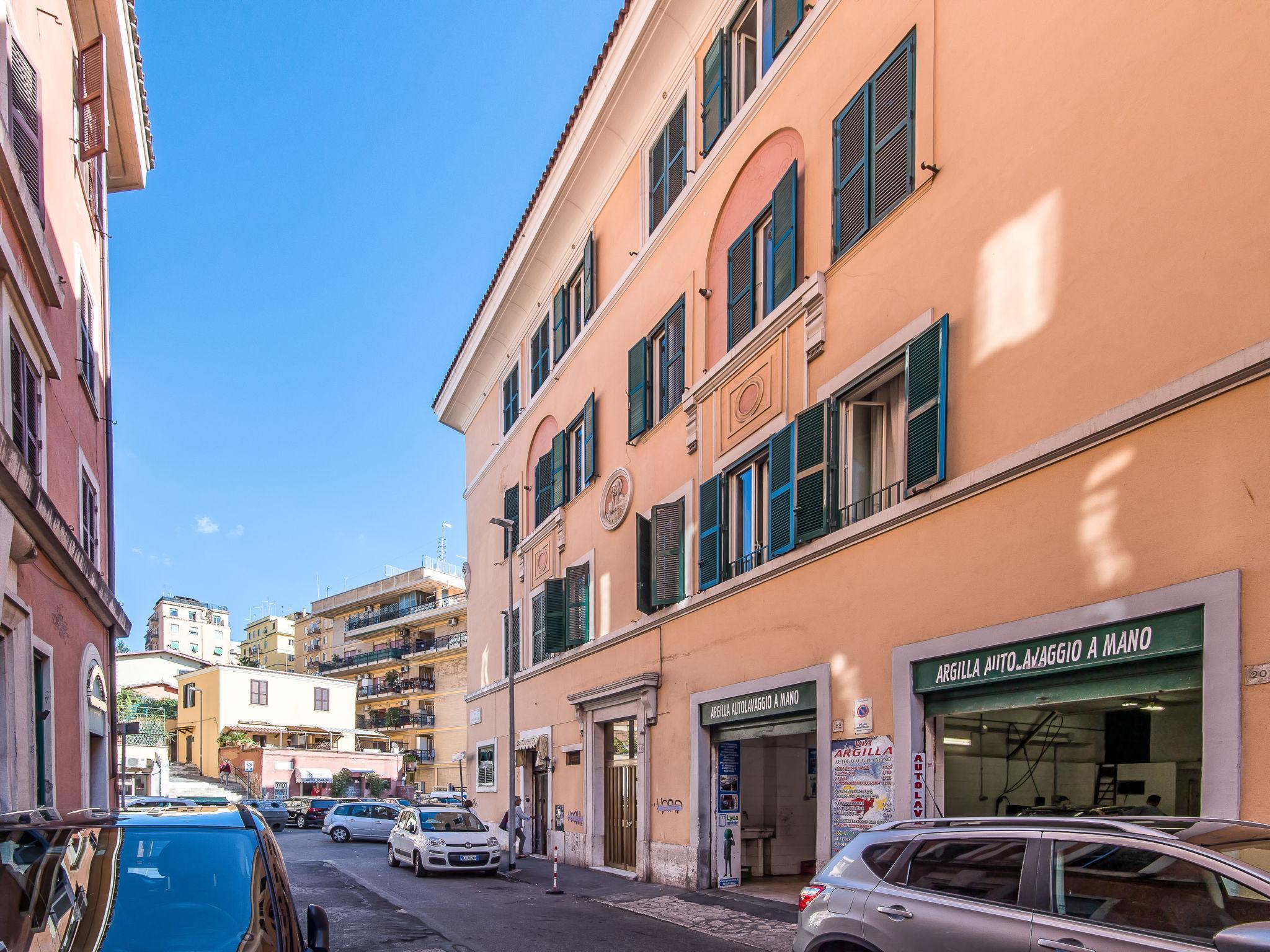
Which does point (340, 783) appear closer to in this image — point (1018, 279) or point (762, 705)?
point (762, 705)

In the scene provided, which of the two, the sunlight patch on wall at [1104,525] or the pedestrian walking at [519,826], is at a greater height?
the sunlight patch on wall at [1104,525]

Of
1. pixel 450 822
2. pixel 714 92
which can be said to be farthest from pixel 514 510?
pixel 714 92

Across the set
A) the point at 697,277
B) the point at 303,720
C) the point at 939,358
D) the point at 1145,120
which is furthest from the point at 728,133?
the point at 303,720

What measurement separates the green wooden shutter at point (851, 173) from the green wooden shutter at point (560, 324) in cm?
1186

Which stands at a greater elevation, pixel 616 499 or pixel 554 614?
pixel 616 499

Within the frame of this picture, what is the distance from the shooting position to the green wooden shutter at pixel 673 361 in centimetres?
1759

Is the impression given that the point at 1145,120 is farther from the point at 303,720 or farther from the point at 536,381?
the point at 303,720

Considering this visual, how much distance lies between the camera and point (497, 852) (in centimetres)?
1992

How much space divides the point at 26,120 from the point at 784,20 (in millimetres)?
10105

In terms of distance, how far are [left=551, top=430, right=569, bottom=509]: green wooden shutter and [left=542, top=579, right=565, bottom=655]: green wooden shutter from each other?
1.96m

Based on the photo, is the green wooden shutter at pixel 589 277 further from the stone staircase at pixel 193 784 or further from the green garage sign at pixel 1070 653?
the stone staircase at pixel 193 784

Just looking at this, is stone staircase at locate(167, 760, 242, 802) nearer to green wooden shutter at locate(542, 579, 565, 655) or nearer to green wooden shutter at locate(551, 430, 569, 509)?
green wooden shutter at locate(542, 579, 565, 655)

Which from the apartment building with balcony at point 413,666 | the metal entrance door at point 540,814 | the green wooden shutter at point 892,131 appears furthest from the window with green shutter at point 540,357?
the apartment building with balcony at point 413,666

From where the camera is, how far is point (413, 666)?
68.1m
